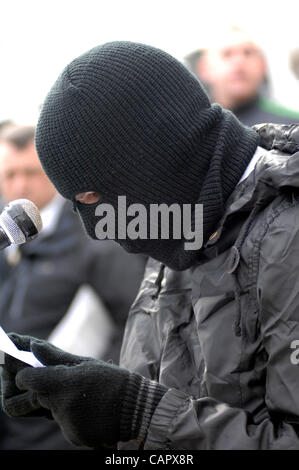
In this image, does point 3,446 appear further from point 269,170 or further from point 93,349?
point 269,170

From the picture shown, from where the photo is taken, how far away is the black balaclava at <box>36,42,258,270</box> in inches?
83.7

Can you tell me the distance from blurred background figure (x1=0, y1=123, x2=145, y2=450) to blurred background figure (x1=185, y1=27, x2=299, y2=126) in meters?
0.95

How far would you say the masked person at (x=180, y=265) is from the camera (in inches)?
73.2

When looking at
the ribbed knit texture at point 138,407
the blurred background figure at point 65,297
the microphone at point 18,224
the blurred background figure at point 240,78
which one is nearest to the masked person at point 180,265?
the ribbed knit texture at point 138,407

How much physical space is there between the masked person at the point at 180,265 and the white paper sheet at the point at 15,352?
21 mm

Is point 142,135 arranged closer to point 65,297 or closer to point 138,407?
point 138,407

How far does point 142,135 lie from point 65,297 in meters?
1.65

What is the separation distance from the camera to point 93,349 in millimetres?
3654

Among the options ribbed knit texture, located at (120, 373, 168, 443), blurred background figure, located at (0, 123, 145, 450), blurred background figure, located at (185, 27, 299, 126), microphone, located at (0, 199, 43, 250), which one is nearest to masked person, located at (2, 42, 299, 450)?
ribbed knit texture, located at (120, 373, 168, 443)

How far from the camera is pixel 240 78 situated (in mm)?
4043

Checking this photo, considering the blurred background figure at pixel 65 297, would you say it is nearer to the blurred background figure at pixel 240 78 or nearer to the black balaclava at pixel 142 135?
the blurred background figure at pixel 240 78

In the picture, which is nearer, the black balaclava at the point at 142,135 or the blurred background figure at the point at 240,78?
the black balaclava at the point at 142,135

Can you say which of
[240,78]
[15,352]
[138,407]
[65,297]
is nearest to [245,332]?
[138,407]

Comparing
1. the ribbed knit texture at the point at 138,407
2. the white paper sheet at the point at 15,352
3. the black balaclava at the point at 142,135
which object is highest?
the black balaclava at the point at 142,135
